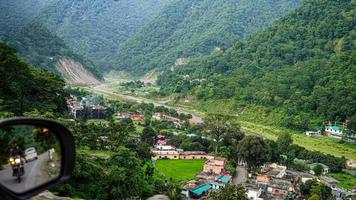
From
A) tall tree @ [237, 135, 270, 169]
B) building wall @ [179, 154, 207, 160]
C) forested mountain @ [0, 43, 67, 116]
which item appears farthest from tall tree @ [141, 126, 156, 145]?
forested mountain @ [0, 43, 67, 116]

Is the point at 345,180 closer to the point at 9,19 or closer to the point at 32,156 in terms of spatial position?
the point at 32,156

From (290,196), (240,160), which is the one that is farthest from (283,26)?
(290,196)

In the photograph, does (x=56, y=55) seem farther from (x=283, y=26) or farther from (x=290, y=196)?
(x=290, y=196)

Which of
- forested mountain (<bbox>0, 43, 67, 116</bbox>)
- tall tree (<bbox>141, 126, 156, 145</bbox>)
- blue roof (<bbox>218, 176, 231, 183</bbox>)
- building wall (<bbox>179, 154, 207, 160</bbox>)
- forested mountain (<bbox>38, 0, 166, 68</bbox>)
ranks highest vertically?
forested mountain (<bbox>38, 0, 166, 68</bbox>)

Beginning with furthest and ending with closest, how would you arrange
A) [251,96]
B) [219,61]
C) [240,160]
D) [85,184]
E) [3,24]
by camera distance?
[3,24]
[219,61]
[251,96]
[240,160]
[85,184]

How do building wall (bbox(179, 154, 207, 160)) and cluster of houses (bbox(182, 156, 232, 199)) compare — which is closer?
cluster of houses (bbox(182, 156, 232, 199))

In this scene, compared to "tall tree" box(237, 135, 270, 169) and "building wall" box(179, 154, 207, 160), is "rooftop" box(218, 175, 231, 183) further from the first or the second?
"building wall" box(179, 154, 207, 160)

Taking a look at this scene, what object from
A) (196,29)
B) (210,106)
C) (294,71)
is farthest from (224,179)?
(196,29)
